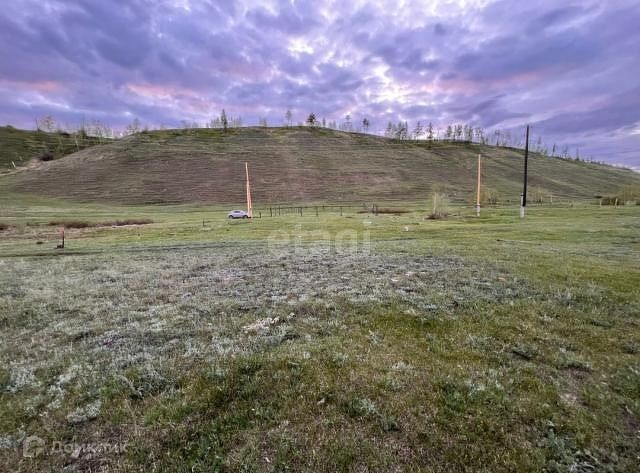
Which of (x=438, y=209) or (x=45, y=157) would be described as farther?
(x=45, y=157)

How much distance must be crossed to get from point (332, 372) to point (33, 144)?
619 ft

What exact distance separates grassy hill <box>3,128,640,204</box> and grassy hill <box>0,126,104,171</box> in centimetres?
2122

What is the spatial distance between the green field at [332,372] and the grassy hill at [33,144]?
14846 cm

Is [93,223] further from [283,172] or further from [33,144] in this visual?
[33,144]

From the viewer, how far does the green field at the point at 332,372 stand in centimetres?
393

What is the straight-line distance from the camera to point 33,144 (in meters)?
140

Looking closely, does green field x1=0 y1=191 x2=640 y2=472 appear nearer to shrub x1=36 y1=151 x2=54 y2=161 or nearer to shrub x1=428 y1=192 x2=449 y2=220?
shrub x1=428 y1=192 x2=449 y2=220

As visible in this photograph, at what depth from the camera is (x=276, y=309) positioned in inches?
357

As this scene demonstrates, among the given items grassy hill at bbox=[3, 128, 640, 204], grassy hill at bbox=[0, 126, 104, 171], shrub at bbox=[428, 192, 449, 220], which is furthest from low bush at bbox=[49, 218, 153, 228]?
grassy hill at bbox=[0, 126, 104, 171]

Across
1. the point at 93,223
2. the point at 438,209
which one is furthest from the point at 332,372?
the point at 93,223

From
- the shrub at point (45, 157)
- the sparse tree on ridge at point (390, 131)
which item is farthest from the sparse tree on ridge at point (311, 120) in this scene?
the shrub at point (45, 157)

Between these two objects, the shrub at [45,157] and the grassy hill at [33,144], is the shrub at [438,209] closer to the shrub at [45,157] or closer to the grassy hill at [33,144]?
the grassy hill at [33,144]

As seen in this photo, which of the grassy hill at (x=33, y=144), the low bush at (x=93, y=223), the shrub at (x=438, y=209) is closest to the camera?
the low bush at (x=93, y=223)

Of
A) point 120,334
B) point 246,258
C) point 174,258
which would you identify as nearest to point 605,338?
point 120,334
